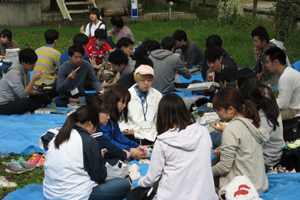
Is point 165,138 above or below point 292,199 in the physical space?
above

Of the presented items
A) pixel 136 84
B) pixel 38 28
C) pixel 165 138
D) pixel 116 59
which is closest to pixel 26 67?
pixel 116 59

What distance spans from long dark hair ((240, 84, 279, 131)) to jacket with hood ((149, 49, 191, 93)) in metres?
3.69

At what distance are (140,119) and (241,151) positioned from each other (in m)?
2.29

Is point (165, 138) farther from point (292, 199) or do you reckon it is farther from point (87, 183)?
point (292, 199)

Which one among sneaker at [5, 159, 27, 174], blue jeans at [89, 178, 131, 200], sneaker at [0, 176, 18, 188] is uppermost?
blue jeans at [89, 178, 131, 200]

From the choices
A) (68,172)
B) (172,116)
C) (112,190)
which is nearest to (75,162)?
(68,172)

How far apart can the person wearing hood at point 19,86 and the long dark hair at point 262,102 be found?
3897mm

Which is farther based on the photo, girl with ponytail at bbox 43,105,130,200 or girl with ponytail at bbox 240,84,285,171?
girl with ponytail at bbox 240,84,285,171

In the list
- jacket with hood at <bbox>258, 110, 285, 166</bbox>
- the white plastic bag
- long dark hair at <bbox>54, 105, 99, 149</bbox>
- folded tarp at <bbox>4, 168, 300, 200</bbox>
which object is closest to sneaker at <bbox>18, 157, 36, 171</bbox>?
folded tarp at <bbox>4, 168, 300, 200</bbox>

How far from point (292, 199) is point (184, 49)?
631 centimetres

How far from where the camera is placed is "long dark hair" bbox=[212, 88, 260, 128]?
16.0 feet

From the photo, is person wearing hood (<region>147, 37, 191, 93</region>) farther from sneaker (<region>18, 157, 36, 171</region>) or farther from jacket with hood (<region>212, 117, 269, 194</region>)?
jacket with hood (<region>212, 117, 269, 194</region>)

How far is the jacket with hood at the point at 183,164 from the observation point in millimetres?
4148

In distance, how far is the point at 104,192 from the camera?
15.3 ft
